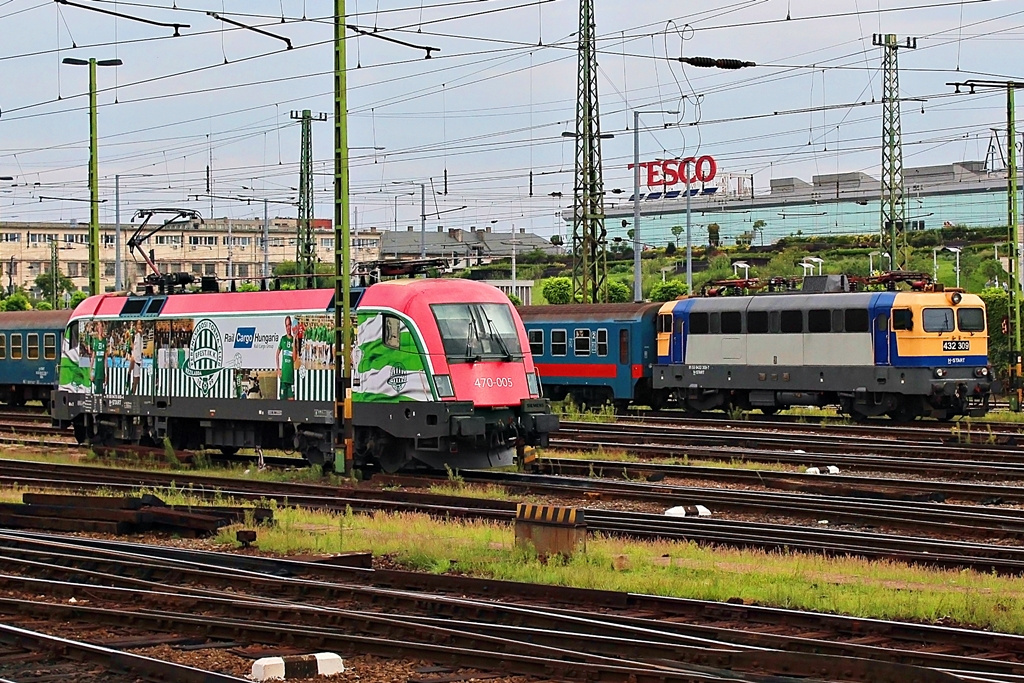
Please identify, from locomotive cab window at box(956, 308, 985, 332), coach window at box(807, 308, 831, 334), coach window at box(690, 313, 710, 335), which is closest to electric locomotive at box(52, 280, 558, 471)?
coach window at box(807, 308, 831, 334)

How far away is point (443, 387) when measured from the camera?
21391mm

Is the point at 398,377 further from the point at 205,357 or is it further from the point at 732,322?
the point at 732,322

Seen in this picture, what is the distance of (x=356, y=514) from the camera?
60.6ft

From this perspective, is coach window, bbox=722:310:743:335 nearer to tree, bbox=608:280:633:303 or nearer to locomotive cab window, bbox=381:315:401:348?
locomotive cab window, bbox=381:315:401:348

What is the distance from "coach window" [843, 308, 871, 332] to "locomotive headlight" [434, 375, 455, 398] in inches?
547

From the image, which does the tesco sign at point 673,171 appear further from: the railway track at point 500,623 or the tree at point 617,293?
the railway track at point 500,623

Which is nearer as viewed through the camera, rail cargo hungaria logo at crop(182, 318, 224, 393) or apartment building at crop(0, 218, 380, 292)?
rail cargo hungaria logo at crop(182, 318, 224, 393)

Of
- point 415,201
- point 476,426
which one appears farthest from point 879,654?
point 415,201

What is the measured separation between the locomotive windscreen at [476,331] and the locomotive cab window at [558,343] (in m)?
15.1

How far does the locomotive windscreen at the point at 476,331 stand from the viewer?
21766mm

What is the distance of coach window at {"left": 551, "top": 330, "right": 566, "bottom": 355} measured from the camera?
124 feet

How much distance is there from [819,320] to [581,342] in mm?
7065

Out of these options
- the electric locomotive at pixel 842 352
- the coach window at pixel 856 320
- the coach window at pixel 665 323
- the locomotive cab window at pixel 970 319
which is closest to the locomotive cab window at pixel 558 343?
the coach window at pixel 665 323

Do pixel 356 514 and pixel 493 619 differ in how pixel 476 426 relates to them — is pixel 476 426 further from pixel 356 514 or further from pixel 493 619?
pixel 493 619
